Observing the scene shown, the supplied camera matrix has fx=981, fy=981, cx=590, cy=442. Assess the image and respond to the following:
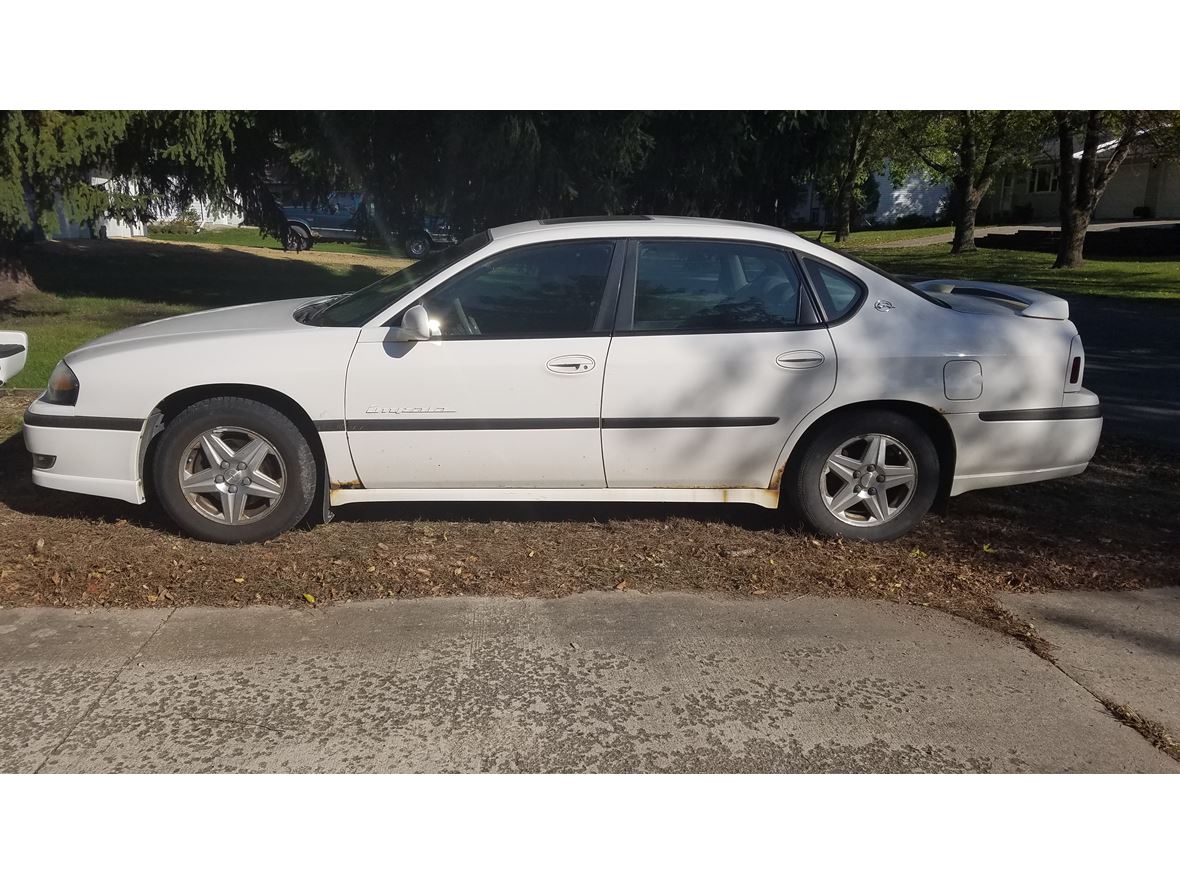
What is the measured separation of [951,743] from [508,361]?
2522 mm

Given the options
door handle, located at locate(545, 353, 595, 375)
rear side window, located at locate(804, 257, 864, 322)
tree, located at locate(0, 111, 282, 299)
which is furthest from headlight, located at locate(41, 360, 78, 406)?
tree, located at locate(0, 111, 282, 299)

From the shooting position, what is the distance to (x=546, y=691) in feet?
11.6

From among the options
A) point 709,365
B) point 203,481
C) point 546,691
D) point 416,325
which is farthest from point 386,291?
point 546,691

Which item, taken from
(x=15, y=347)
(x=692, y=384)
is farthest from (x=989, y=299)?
(x=15, y=347)

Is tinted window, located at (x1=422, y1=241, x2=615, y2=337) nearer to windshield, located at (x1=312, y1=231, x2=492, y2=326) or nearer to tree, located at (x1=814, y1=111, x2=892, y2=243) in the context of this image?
windshield, located at (x1=312, y1=231, x2=492, y2=326)

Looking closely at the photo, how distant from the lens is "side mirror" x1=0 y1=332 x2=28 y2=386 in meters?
6.21

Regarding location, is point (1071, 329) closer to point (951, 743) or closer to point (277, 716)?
point (951, 743)

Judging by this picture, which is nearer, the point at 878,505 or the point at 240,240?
the point at 878,505

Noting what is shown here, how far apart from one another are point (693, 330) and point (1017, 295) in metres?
1.98

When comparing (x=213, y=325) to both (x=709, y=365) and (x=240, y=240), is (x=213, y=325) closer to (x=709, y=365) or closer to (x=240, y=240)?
(x=709, y=365)

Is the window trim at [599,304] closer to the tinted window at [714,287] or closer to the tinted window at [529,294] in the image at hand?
the tinted window at [529,294]

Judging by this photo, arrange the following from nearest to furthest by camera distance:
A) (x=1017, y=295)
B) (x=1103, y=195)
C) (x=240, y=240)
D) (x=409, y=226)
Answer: (x=1017, y=295)
(x=409, y=226)
(x=240, y=240)
(x=1103, y=195)

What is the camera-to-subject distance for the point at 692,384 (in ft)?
15.5

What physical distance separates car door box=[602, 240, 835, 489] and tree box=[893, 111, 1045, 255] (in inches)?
842
